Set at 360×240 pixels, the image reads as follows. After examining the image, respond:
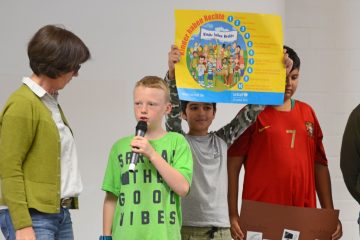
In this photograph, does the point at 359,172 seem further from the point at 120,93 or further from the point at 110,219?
the point at 120,93

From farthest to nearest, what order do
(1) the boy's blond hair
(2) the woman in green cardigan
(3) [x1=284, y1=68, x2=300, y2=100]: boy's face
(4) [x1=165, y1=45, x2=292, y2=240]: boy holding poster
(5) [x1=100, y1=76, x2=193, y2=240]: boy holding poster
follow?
(3) [x1=284, y1=68, x2=300, y2=100]: boy's face
(4) [x1=165, y1=45, x2=292, y2=240]: boy holding poster
(1) the boy's blond hair
(5) [x1=100, y1=76, x2=193, y2=240]: boy holding poster
(2) the woman in green cardigan

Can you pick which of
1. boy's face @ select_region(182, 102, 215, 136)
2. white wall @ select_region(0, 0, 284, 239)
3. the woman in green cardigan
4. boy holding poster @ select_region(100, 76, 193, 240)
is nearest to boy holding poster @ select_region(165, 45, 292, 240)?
boy's face @ select_region(182, 102, 215, 136)

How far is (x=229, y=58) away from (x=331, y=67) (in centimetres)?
144

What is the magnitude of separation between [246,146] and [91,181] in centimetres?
107

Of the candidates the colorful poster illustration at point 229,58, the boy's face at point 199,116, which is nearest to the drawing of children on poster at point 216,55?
the colorful poster illustration at point 229,58

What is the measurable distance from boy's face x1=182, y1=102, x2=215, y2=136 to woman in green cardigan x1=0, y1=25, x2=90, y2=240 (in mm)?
671

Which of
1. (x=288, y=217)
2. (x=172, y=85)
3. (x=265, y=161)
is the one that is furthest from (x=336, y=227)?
(x=172, y=85)

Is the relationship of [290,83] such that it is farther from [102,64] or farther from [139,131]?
[102,64]

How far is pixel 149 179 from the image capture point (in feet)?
7.29

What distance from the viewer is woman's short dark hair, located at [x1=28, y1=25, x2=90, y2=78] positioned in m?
2.03

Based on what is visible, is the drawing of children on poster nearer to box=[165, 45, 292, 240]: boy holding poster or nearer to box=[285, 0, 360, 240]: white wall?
box=[165, 45, 292, 240]: boy holding poster

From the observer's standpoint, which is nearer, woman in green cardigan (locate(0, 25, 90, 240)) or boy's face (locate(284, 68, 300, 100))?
woman in green cardigan (locate(0, 25, 90, 240))

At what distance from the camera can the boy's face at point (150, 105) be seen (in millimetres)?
2240

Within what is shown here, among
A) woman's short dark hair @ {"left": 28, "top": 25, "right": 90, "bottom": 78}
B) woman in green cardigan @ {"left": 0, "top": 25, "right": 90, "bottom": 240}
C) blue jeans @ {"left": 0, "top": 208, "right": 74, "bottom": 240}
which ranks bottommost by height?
blue jeans @ {"left": 0, "top": 208, "right": 74, "bottom": 240}
